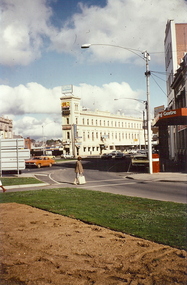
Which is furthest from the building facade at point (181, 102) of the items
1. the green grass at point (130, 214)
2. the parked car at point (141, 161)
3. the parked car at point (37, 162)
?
the green grass at point (130, 214)

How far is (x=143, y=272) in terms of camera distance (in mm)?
4492

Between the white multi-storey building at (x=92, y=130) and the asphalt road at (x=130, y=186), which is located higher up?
the white multi-storey building at (x=92, y=130)

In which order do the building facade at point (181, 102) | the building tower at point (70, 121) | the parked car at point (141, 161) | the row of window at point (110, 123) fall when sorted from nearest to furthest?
the parked car at point (141, 161) → the building facade at point (181, 102) → the building tower at point (70, 121) → the row of window at point (110, 123)

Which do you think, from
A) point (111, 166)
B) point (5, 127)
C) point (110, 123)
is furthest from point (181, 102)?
point (110, 123)

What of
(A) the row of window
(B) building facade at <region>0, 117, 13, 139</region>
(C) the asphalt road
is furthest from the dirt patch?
(A) the row of window

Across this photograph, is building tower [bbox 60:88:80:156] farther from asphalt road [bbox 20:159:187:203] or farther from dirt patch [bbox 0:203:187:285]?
dirt patch [bbox 0:203:187:285]

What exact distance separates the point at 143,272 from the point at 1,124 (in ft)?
272

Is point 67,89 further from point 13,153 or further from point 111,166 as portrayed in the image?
point 13,153

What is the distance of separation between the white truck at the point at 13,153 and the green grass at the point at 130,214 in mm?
13047

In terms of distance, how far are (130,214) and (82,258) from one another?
3482mm

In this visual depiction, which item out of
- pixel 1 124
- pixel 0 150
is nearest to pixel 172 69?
pixel 0 150

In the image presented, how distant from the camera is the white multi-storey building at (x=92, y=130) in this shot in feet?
286

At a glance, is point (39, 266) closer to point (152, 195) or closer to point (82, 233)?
point (82, 233)

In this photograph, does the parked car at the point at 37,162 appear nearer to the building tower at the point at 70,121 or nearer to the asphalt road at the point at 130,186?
the asphalt road at the point at 130,186
